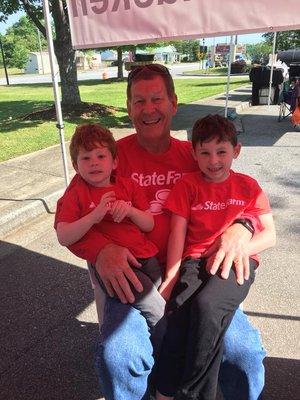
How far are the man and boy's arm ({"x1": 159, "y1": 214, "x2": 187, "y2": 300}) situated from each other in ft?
0.47

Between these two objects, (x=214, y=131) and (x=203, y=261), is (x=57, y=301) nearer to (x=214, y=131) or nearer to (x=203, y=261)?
(x=203, y=261)

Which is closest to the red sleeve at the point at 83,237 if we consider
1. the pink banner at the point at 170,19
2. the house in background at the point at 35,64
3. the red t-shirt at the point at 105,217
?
the red t-shirt at the point at 105,217

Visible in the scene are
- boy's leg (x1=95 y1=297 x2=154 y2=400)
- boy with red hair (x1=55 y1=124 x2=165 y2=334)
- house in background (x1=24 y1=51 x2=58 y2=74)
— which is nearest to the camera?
boy's leg (x1=95 y1=297 x2=154 y2=400)

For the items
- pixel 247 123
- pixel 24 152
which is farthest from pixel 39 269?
pixel 247 123

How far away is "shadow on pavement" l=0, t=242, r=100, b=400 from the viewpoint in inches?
93.5

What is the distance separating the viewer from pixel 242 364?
177cm

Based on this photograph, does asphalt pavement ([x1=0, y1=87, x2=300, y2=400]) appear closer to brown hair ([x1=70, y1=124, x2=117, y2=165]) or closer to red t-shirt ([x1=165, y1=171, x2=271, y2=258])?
red t-shirt ([x1=165, y1=171, x2=271, y2=258])

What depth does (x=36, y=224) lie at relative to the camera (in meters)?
4.70

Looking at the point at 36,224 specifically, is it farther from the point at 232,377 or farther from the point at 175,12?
the point at 232,377

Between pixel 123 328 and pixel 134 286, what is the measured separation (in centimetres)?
20

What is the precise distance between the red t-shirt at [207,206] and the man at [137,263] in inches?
3.3

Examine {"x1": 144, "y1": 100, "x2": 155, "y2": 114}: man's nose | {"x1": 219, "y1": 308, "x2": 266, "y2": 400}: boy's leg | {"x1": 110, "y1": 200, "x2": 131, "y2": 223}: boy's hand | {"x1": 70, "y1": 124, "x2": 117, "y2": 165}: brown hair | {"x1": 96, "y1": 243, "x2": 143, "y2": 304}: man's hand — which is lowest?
{"x1": 219, "y1": 308, "x2": 266, "y2": 400}: boy's leg

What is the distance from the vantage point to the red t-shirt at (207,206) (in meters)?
2.02

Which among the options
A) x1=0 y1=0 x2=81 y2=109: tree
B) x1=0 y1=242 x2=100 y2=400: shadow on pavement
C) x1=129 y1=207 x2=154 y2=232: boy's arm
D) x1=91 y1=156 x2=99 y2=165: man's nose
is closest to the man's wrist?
x1=129 y1=207 x2=154 y2=232: boy's arm
